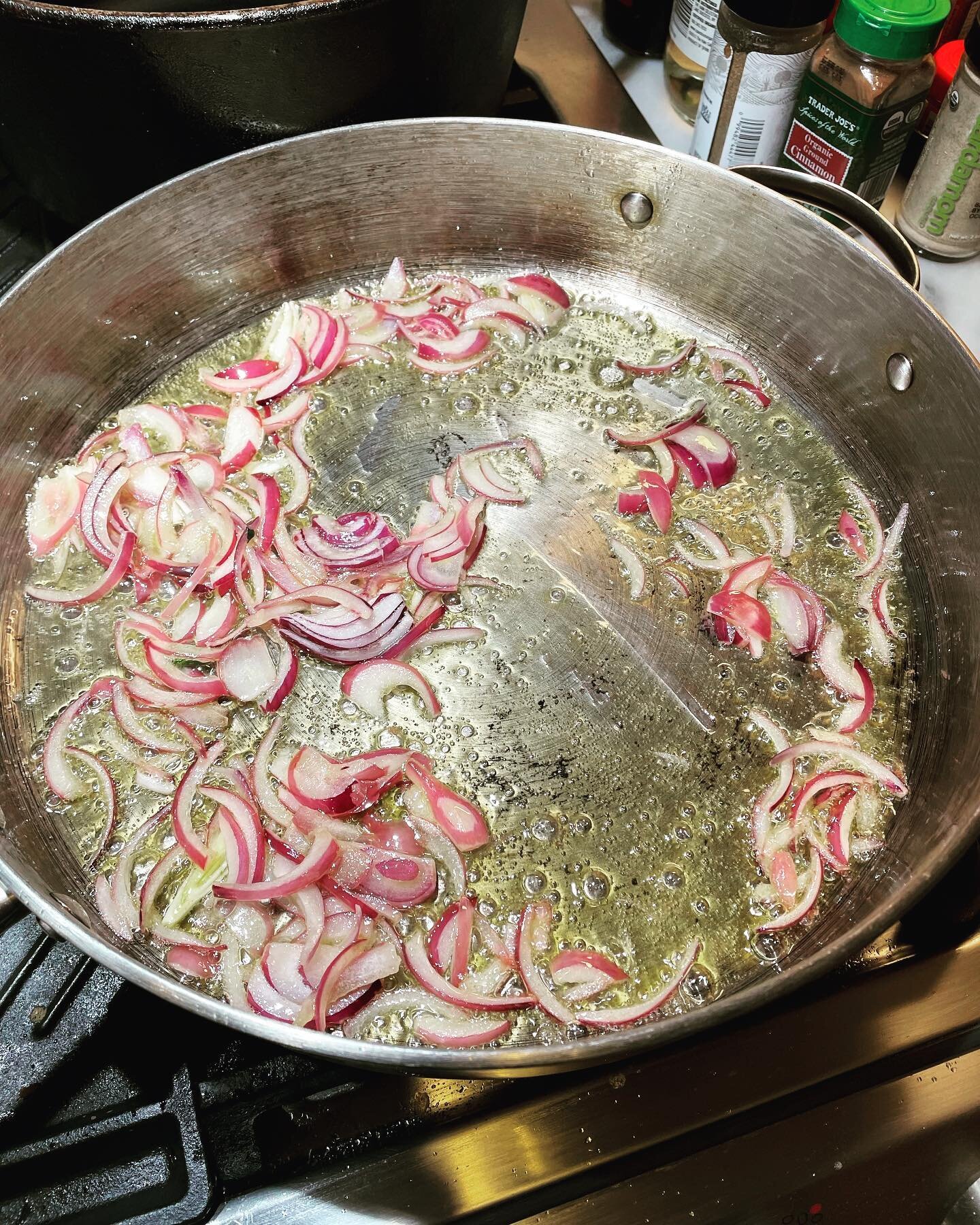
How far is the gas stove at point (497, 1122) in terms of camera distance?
0.69 metres

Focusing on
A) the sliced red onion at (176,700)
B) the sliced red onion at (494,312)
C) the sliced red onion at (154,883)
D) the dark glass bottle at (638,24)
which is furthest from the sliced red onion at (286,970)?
the dark glass bottle at (638,24)

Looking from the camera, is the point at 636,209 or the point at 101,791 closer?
the point at 101,791

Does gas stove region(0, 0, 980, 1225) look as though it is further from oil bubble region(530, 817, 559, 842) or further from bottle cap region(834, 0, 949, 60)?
bottle cap region(834, 0, 949, 60)

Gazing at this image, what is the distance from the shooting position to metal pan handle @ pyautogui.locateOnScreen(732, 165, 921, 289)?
1008 millimetres

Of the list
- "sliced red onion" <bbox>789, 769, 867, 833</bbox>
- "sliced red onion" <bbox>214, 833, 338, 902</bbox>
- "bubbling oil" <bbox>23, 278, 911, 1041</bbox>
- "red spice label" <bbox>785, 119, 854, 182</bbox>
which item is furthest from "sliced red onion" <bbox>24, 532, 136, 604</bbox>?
"red spice label" <bbox>785, 119, 854, 182</bbox>

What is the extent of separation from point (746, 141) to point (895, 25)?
235 millimetres

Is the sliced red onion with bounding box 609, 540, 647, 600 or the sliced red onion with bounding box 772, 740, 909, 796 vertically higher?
the sliced red onion with bounding box 609, 540, 647, 600

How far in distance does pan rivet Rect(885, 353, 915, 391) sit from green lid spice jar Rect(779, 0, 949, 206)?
0.28 m

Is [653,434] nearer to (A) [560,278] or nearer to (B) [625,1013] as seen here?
(A) [560,278]

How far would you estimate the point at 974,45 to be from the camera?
0.97 metres

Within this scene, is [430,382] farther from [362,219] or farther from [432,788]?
[432,788]

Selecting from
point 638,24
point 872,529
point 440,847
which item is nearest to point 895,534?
point 872,529

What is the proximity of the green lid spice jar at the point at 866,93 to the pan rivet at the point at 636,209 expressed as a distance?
0.23 m

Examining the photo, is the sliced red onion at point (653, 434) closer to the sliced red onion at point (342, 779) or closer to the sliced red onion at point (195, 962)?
the sliced red onion at point (342, 779)
